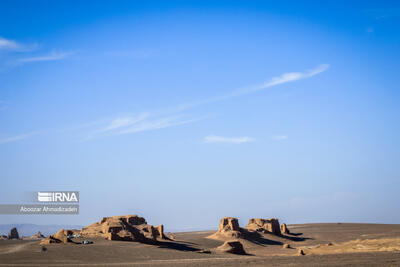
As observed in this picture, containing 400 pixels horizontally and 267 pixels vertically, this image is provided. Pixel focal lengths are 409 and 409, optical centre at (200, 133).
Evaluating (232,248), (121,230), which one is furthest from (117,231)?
(232,248)

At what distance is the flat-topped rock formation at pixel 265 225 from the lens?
106m

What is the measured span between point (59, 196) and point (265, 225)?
66813 millimetres

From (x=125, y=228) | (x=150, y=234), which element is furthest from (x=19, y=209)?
(x=150, y=234)

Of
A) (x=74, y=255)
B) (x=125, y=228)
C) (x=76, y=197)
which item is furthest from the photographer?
(x=125, y=228)

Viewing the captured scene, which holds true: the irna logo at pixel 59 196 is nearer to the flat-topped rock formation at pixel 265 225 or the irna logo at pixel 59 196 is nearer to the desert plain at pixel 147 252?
Result: the desert plain at pixel 147 252

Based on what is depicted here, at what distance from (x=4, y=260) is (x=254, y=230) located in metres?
75.2

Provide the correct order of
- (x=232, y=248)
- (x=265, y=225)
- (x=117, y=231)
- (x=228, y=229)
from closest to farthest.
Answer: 1. (x=232, y=248)
2. (x=117, y=231)
3. (x=228, y=229)
4. (x=265, y=225)

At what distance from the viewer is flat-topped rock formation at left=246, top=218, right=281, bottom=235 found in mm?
105562

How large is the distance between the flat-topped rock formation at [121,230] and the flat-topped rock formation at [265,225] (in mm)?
41005

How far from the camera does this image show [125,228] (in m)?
61.1

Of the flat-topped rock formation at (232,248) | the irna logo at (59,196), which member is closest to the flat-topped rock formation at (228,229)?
the flat-topped rock formation at (232,248)

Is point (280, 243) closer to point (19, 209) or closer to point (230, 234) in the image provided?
point (230, 234)

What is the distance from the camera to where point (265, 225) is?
109 meters

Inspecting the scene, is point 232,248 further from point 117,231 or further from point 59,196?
point 59,196
